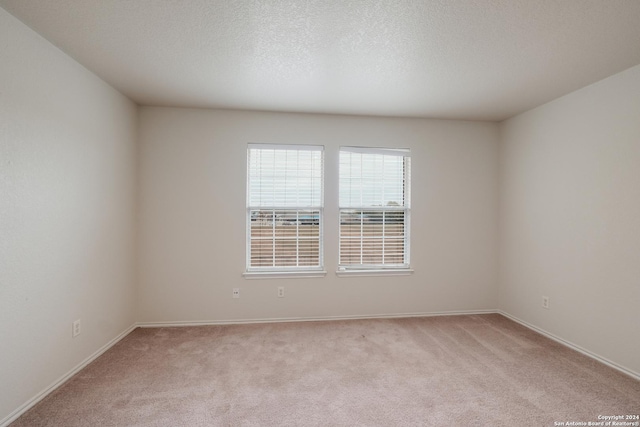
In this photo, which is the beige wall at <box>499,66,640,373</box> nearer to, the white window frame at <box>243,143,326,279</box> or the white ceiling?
the white ceiling

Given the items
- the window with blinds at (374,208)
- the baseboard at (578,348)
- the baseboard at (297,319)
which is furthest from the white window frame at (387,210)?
the baseboard at (578,348)

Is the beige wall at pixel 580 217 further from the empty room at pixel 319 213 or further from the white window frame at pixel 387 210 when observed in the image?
the white window frame at pixel 387 210

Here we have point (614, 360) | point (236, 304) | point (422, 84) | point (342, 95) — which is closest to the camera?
point (614, 360)

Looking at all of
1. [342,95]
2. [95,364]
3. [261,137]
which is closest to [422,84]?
[342,95]

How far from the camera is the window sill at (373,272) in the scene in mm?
3498

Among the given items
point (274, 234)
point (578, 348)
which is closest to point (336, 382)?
point (274, 234)

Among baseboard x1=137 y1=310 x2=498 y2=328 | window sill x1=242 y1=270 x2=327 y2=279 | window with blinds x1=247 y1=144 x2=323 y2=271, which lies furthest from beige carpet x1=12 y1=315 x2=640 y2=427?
window with blinds x1=247 y1=144 x2=323 y2=271

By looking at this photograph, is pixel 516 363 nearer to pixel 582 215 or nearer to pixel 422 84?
pixel 582 215

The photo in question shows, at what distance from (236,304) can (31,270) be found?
1863 millimetres

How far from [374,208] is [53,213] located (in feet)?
10.1

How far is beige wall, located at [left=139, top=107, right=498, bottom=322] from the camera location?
3244 millimetres

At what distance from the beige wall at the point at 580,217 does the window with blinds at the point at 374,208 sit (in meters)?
1.33

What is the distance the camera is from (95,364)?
7.90ft

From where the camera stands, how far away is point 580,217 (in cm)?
269
